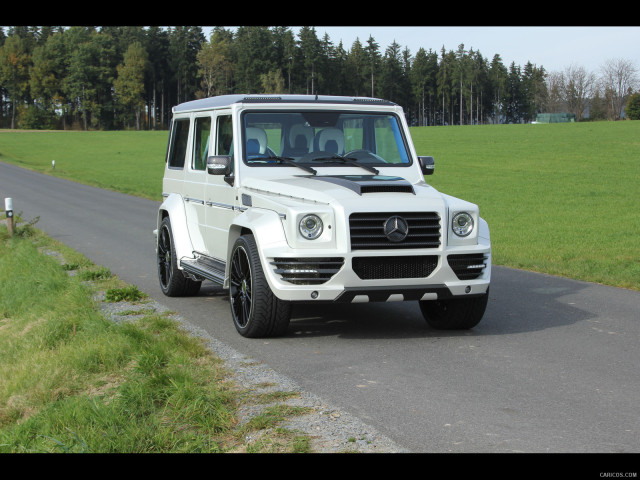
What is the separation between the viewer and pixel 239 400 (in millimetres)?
5375

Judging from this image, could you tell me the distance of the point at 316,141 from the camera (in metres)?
8.48

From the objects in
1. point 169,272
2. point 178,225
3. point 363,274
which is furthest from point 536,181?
point 363,274

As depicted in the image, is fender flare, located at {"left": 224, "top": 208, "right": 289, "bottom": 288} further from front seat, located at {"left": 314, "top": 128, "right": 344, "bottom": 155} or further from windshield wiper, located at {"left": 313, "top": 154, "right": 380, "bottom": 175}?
front seat, located at {"left": 314, "top": 128, "right": 344, "bottom": 155}

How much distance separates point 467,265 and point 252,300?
1928 mm

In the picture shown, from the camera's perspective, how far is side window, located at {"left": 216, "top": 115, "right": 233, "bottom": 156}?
852cm

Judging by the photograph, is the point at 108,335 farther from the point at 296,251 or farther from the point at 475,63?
the point at 475,63

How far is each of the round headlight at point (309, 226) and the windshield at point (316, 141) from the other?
1.34 metres

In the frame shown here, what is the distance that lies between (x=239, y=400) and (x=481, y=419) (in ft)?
5.14

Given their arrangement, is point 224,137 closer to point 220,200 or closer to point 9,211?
point 220,200

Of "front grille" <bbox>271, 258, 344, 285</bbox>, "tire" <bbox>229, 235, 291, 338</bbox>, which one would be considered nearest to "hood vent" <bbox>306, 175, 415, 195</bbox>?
"front grille" <bbox>271, 258, 344, 285</bbox>

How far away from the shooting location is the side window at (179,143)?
1004 centimetres

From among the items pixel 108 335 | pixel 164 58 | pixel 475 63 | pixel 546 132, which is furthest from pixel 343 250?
pixel 475 63

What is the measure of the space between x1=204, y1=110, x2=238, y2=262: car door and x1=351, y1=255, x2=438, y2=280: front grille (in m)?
1.71

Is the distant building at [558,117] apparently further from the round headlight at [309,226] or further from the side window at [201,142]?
the round headlight at [309,226]
